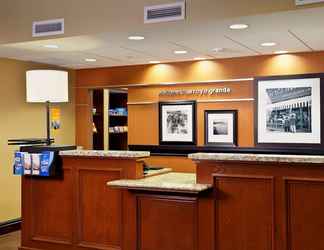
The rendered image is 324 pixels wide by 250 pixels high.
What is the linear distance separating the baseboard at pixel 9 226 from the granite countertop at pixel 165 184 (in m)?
2.73

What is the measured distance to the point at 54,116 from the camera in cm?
731

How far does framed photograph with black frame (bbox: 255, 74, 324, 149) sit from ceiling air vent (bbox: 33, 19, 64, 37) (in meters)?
2.85

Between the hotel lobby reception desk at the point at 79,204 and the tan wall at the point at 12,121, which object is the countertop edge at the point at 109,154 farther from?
the tan wall at the point at 12,121

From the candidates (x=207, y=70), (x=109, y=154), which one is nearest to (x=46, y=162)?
(x=109, y=154)

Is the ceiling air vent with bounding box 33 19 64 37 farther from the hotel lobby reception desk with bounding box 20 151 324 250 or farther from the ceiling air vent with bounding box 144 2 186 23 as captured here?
the hotel lobby reception desk with bounding box 20 151 324 250

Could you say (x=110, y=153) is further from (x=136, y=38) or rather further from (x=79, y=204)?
(x=136, y=38)

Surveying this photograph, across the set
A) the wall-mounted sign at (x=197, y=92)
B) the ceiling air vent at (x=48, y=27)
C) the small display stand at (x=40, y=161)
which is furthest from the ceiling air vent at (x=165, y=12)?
the wall-mounted sign at (x=197, y=92)

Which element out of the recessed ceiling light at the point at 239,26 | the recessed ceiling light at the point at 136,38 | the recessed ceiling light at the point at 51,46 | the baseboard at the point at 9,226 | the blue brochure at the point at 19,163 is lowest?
the baseboard at the point at 9,226

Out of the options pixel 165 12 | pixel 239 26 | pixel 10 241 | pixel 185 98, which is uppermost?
pixel 165 12

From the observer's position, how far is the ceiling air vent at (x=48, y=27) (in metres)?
Result: 5.05

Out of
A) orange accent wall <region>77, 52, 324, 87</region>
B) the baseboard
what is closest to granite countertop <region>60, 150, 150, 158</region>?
the baseboard

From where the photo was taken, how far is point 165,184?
4.21m

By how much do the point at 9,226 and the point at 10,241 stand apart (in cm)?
54

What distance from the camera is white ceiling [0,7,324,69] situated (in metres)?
4.35
